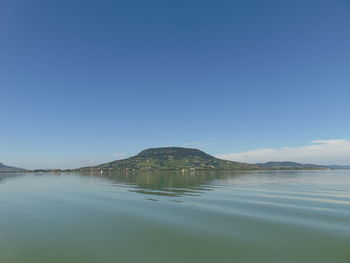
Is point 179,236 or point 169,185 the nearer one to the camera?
point 179,236

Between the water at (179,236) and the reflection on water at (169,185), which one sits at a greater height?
the water at (179,236)

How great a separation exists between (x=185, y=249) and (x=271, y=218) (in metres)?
12.2

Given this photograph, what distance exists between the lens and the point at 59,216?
23781 mm

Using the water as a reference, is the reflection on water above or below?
below

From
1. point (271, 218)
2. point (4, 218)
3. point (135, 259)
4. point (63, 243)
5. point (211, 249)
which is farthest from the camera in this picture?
point (4, 218)

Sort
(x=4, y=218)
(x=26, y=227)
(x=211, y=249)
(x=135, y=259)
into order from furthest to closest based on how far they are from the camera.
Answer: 1. (x=4, y=218)
2. (x=26, y=227)
3. (x=211, y=249)
4. (x=135, y=259)

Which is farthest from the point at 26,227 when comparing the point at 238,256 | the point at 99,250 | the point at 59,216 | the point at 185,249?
the point at 238,256

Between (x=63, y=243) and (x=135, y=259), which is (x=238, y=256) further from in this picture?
(x=63, y=243)

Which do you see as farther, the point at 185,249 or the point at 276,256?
the point at 185,249

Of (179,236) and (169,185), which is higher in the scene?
(179,236)

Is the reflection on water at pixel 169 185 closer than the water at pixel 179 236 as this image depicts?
No

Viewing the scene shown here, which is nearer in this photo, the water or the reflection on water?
the water

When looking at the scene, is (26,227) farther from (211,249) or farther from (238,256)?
(238,256)

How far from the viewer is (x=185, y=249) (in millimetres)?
13531
